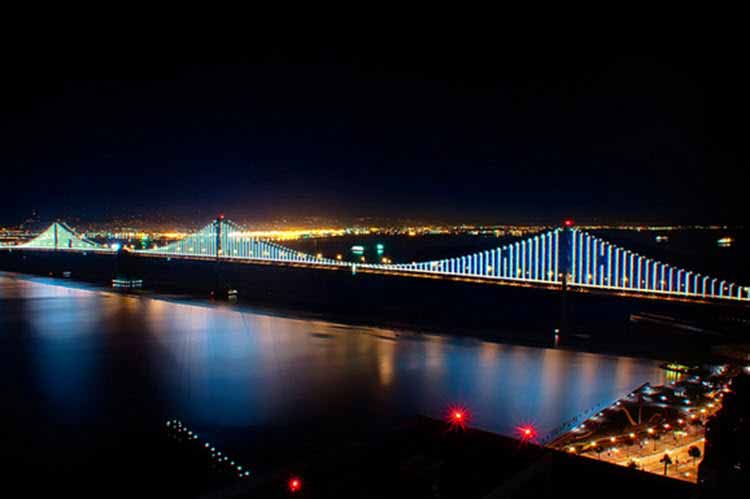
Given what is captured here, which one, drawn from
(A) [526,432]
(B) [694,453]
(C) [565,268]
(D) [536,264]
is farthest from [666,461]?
(D) [536,264]

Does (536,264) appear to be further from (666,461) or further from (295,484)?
(295,484)

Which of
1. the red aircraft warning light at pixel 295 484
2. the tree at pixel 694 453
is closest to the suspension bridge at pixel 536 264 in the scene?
the tree at pixel 694 453

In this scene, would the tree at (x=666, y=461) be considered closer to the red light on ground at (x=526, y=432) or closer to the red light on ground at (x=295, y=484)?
the red light on ground at (x=526, y=432)

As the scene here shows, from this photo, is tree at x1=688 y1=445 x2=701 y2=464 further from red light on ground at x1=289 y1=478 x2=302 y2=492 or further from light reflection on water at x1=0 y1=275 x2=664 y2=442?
red light on ground at x1=289 y1=478 x2=302 y2=492

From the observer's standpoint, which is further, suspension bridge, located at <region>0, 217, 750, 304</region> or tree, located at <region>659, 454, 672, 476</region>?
suspension bridge, located at <region>0, 217, 750, 304</region>

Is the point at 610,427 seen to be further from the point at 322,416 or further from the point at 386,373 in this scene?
the point at 386,373

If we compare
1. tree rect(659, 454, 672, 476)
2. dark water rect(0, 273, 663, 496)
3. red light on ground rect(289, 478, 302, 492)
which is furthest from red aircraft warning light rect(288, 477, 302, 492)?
tree rect(659, 454, 672, 476)
